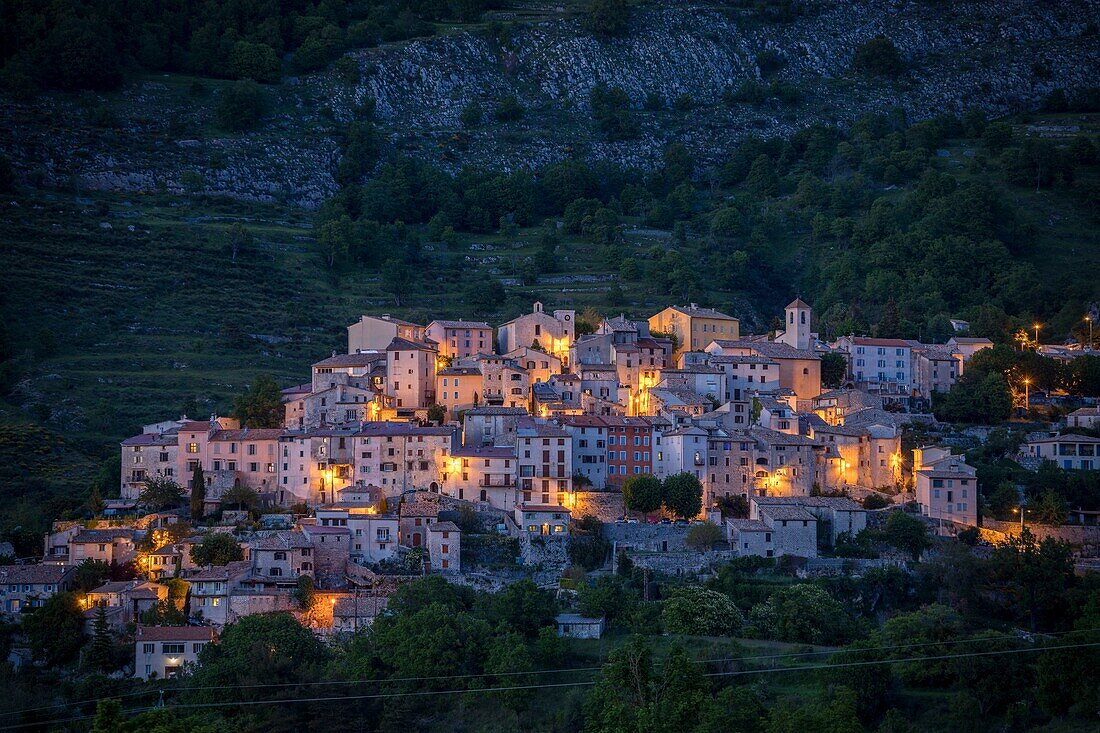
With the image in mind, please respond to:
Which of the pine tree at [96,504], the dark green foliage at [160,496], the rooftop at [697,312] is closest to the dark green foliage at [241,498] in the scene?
the dark green foliage at [160,496]

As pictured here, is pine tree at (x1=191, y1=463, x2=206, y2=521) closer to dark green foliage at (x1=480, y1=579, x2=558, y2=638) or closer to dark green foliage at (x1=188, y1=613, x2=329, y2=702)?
dark green foliage at (x1=188, y1=613, x2=329, y2=702)

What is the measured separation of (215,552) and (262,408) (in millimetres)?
12450

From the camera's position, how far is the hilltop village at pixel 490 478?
53312mm

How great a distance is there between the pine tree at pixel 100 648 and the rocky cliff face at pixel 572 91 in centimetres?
5300

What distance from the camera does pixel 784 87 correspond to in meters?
132

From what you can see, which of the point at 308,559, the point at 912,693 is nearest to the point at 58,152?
the point at 308,559

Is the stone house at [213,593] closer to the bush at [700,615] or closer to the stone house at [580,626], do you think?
the stone house at [580,626]

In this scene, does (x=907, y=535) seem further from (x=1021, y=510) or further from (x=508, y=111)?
(x=508, y=111)

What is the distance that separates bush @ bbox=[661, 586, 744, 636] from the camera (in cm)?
5128

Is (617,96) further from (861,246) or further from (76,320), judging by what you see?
(76,320)

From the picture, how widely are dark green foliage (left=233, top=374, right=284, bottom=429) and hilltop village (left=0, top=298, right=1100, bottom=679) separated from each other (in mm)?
639

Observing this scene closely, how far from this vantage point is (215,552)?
2122 inches

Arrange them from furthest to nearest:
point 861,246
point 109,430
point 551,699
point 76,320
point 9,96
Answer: point 9,96 < point 861,246 < point 76,320 < point 109,430 < point 551,699

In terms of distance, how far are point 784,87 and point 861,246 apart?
38731 millimetres
